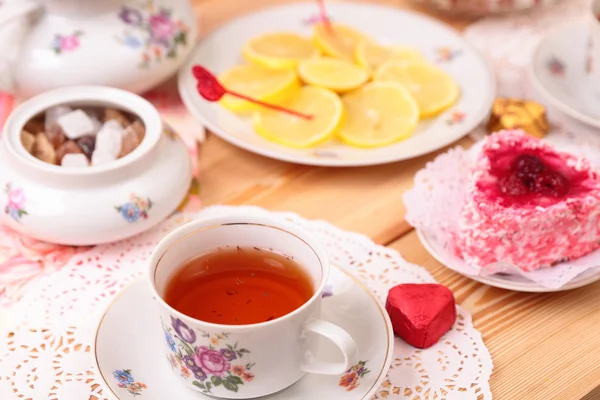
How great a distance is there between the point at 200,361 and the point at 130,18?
744 mm

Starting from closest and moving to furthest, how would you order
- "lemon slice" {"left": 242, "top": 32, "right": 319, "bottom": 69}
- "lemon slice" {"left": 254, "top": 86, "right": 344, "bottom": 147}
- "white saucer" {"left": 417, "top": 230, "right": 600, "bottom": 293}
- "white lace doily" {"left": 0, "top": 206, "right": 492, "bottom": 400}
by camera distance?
"white lace doily" {"left": 0, "top": 206, "right": 492, "bottom": 400} < "white saucer" {"left": 417, "top": 230, "right": 600, "bottom": 293} < "lemon slice" {"left": 254, "top": 86, "right": 344, "bottom": 147} < "lemon slice" {"left": 242, "top": 32, "right": 319, "bottom": 69}

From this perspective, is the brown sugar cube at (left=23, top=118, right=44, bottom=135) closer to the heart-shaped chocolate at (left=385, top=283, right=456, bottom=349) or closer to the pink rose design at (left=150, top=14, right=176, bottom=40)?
the pink rose design at (left=150, top=14, right=176, bottom=40)

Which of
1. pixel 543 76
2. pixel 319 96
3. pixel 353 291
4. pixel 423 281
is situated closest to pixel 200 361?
pixel 353 291

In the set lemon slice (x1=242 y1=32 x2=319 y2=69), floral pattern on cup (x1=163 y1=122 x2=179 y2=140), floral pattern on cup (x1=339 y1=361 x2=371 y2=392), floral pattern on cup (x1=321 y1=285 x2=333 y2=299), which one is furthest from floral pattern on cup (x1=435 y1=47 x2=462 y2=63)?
floral pattern on cup (x1=339 y1=361 x2=371 y2=392)

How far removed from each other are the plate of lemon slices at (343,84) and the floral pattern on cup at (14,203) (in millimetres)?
351

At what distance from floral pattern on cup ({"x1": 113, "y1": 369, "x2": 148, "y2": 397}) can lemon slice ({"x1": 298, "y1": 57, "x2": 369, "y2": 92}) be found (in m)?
0.68

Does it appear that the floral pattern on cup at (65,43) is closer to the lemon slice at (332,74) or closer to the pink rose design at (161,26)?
the pink rose design at (161,26)

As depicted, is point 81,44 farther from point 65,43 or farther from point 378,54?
point 378,54

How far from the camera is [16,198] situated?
106 centimetres

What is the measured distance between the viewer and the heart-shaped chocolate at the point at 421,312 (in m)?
0.93

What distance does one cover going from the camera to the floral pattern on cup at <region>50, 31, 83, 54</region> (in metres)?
1.28

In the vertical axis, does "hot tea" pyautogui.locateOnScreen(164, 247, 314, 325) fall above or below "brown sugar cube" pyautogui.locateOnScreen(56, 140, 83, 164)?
above

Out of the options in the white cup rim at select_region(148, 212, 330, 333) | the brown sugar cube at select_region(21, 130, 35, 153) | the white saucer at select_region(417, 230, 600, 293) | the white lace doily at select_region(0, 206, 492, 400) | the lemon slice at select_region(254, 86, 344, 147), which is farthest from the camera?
the lemon slice at select_region(254, 86, 344, 147)

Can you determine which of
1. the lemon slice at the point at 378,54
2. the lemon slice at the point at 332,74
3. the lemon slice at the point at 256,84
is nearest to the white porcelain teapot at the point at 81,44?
the lemon slice at the point at 256,84
